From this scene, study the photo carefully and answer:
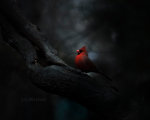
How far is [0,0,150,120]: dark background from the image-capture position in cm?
190

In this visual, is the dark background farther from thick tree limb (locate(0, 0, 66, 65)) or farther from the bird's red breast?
the bird's red breast

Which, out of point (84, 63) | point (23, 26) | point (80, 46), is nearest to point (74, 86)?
point (84, 63)

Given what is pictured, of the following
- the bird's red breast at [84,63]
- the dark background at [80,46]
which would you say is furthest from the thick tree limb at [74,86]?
the dark background at [80,46]

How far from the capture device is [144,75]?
1.87 meters

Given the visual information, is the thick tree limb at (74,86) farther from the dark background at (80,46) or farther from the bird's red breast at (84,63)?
the dark background at (80,46)

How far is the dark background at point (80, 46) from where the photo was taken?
1899mm

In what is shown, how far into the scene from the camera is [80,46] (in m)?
2.24

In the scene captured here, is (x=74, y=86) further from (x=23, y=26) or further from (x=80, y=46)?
(x=80, y=46)

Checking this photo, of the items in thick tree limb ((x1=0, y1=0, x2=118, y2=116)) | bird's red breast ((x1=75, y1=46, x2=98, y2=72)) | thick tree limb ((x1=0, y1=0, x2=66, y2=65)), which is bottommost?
thick tree limb ((x1=0, y1=0, x2=118, y2=116))

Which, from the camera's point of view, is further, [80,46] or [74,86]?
[80,46]

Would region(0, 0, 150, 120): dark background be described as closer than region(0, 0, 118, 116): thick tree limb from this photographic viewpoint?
No

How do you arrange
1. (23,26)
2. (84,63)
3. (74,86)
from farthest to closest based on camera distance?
(23,26), (84,63), (74,86)

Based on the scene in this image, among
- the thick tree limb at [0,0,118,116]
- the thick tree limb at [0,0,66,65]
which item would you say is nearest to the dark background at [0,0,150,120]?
the thick tree limb at [0,0,66,65]

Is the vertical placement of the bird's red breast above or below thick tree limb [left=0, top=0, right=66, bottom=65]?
below
